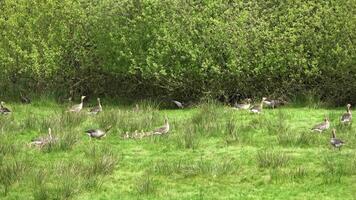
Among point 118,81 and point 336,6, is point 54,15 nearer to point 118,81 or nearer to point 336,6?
point 118,81

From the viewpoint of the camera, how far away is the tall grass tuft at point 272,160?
1151 cm

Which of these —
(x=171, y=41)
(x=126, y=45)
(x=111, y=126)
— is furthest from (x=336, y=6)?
(x=111, y=126)

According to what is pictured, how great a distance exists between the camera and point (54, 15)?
21094 millimetres

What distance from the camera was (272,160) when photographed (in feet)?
37.9

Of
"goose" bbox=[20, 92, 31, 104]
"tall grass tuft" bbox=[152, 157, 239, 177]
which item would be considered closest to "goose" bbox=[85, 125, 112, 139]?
"tall grass tuft" bbox=[152, 157, 239, 177]

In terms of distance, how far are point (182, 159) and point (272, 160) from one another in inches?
66.6

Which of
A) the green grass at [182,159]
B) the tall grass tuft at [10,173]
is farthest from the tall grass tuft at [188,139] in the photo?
the tall grass tuft at [10,173]

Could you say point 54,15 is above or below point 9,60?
above

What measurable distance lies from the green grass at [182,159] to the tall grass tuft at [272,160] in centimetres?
2

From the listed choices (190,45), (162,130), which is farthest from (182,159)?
(190,45)

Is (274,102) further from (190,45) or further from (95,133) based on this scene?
(95,133)

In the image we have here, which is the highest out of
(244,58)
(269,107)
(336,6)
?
(336,6)

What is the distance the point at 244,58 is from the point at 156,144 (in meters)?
6.48

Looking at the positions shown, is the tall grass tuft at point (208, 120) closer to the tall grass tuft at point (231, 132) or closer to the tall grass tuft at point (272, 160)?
the tall grass tuft at point (231, 132)
